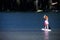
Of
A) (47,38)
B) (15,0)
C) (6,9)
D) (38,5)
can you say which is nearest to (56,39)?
(47,38)

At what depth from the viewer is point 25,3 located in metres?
2.20

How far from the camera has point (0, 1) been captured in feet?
7.20

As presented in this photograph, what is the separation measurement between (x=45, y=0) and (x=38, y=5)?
0.09 metres

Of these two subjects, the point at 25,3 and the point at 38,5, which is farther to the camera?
the point at 25,3

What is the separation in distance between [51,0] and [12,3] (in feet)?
1.75

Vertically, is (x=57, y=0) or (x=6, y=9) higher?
(x=57, y=0)

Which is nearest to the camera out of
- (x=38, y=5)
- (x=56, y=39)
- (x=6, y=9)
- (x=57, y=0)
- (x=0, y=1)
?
(x=56, y=39)

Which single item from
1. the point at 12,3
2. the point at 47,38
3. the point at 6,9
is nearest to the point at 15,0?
the point at 12,3

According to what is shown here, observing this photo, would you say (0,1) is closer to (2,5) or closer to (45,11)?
(2,5)

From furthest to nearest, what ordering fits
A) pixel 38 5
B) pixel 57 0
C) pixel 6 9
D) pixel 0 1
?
pixel 6 9 → pixel 0 1 → pixel 38 5 → pixel 57 0

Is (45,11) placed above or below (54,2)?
below

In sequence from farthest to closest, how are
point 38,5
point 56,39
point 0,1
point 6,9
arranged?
point 6,9 < point 0,1 < point 38,5 < point 56,39

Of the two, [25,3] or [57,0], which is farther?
[25,3]

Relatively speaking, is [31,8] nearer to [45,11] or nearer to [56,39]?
[45,11]
